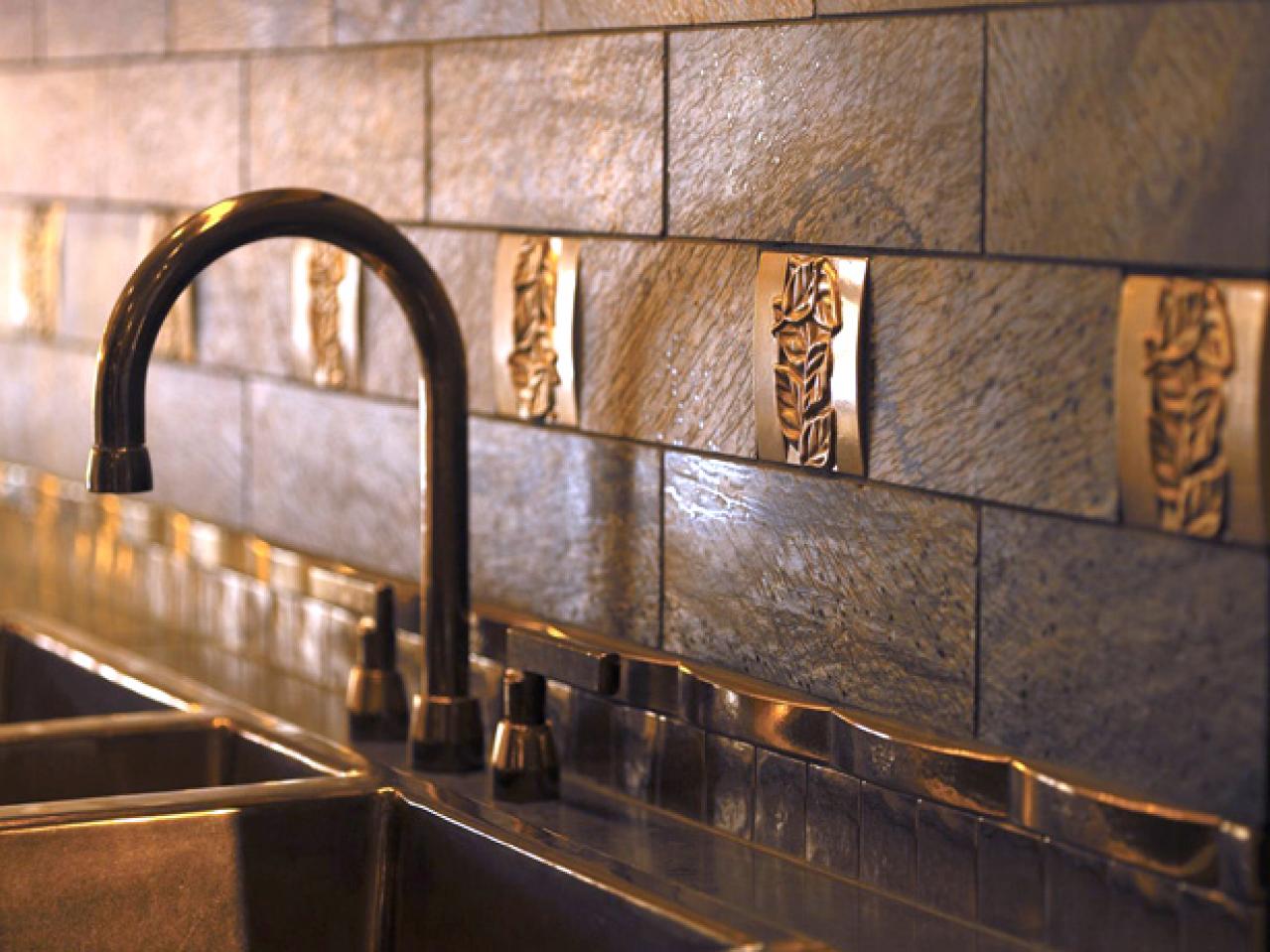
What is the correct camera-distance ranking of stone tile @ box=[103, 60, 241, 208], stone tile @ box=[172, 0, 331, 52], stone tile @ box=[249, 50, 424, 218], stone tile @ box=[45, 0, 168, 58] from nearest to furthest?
stone tile @ box=[249, 50, 424, 218] < stone tile @ box=[172, 0, 331, 52] < stone tile @ box=[103, 60, 241, 208] < stone tile @ box=[45, 0, 168, 58]

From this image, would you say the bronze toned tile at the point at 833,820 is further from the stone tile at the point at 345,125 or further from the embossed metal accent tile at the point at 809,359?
the stone tile at the point at 345,125

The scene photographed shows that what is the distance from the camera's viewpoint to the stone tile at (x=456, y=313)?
1.63 metres

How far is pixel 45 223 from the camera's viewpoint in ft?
8.15

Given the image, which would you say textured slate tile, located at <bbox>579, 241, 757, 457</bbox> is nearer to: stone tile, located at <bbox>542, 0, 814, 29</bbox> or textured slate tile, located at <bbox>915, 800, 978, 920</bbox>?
stone tile, located at <bbox>542, 0, 814, 29</bbox>

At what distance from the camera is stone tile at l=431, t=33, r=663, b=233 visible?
144 centimetres

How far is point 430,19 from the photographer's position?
169cm

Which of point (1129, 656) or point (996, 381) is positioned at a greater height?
point (996, 381)

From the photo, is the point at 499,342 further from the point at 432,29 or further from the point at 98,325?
the point at 98,325

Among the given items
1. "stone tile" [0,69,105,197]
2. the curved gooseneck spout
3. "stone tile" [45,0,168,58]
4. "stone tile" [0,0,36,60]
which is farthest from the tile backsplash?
"stone tile" [0,0,36,60]

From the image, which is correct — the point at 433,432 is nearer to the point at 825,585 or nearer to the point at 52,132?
the point at 825,585

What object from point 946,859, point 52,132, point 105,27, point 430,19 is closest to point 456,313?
point 430,19

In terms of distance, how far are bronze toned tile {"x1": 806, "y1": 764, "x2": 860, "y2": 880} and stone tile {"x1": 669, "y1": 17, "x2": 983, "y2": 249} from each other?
13.1 inches

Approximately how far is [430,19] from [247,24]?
0.37 m

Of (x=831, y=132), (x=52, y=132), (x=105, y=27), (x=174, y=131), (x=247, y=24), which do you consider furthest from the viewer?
(x=52, y=132)
